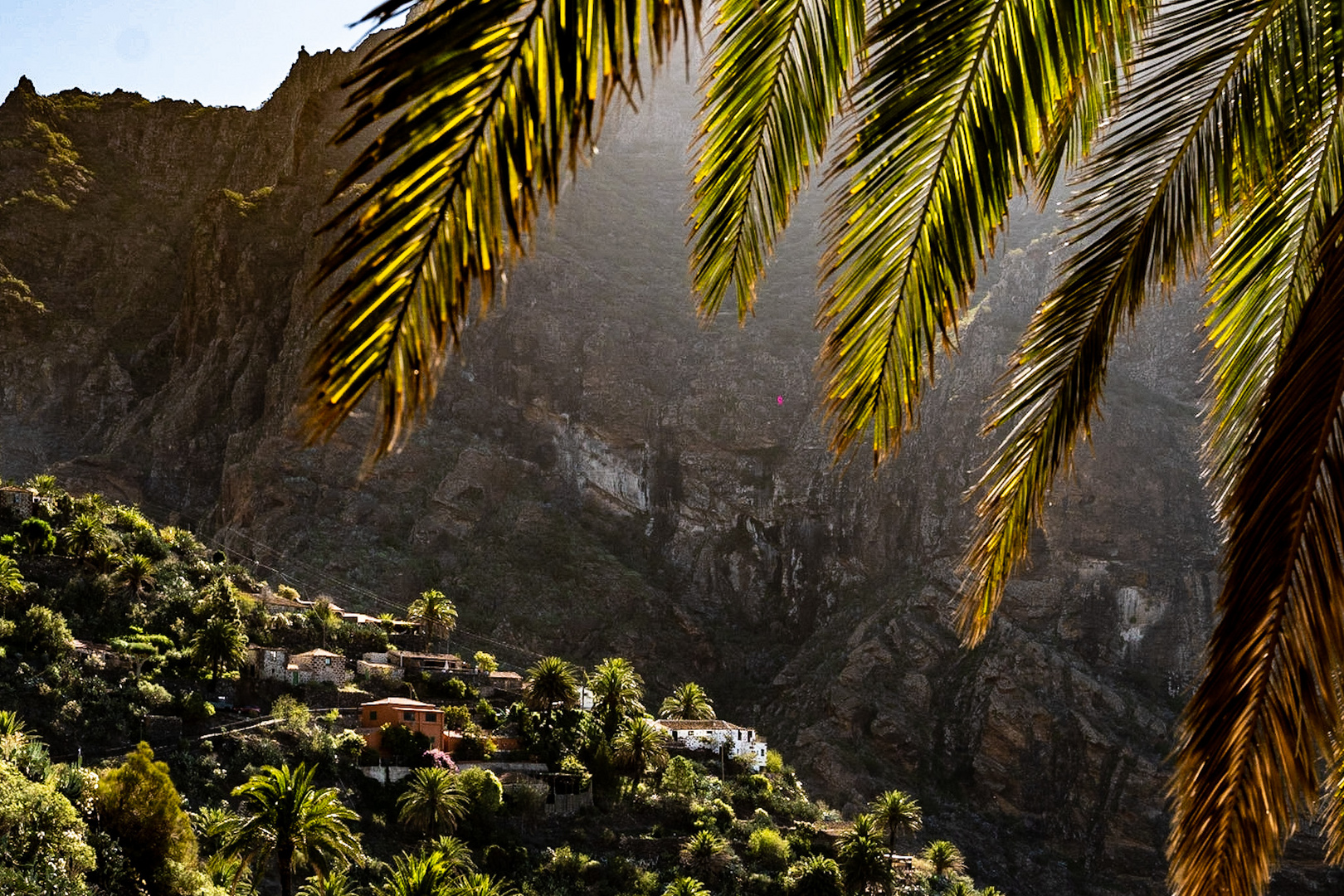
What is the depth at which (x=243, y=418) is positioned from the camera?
9325 centimetres

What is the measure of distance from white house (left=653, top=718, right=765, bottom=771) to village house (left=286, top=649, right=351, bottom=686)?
Result: 13.7 m

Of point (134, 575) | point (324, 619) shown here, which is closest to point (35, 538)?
point (134, 575)

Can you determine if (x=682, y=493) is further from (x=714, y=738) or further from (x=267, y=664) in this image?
(x=267, y=664)

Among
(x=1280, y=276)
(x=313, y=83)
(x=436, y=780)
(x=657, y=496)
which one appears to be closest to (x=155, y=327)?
(x=313, y=83)

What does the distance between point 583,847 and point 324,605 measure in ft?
68.7

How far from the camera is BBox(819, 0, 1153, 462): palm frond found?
9.55 feet

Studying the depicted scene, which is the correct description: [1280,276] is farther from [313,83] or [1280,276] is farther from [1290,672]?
[313,83]

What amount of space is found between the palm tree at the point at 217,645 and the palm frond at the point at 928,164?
1655 inches

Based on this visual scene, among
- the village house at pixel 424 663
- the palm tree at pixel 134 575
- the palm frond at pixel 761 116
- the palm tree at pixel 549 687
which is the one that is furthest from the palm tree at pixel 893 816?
the palm frond at pixel 761 116

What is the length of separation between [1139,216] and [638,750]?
141 feet

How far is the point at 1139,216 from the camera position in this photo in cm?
388

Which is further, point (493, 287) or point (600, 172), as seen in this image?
point (600, 172)

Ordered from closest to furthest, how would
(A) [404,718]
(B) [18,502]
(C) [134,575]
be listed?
(A) [404,718] < (C) [134,575] < (B) [18,502]

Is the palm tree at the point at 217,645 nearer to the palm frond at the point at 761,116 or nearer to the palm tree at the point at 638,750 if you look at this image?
the palm tree at the point at 638,750
